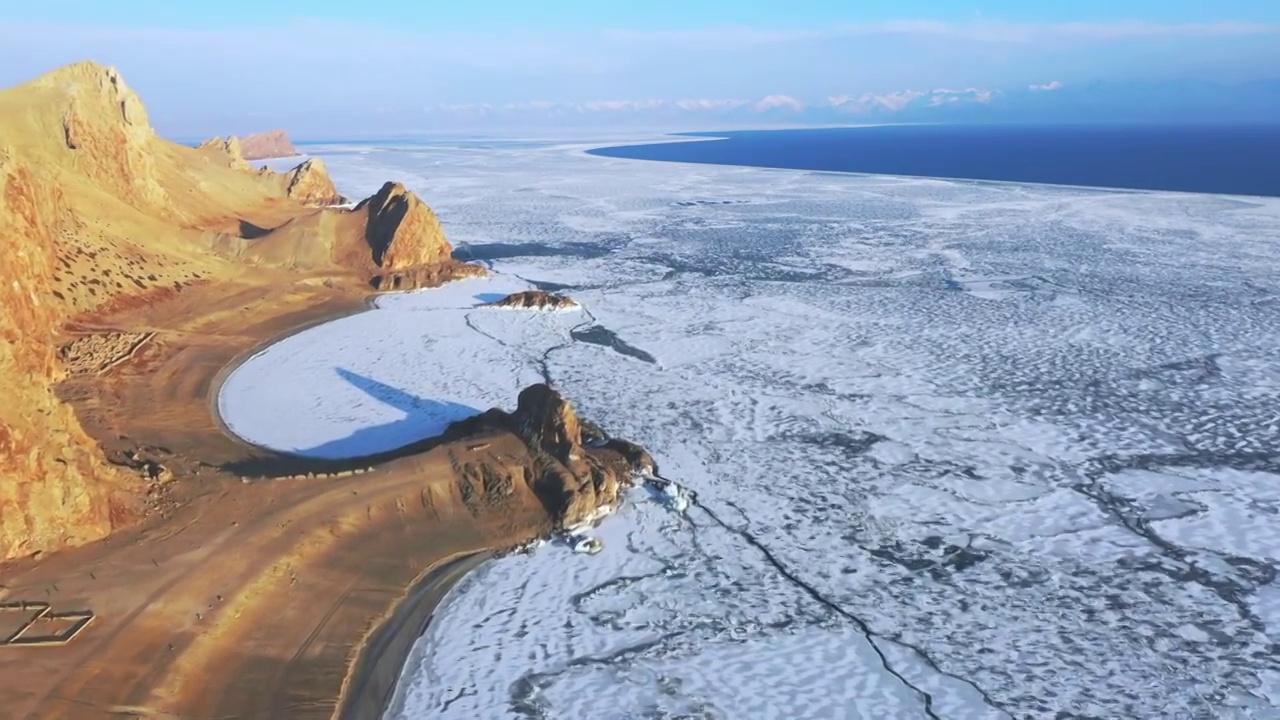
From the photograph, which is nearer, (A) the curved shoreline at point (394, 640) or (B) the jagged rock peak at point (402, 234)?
(A) the curved shoreline at point (394, 640)

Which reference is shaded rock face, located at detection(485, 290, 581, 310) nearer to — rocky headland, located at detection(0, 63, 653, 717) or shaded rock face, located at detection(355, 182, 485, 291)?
shaded rock face, located at detection(355, 182, 485, 291)

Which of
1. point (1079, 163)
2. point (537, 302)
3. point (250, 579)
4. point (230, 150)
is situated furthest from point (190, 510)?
point (1079, 163)

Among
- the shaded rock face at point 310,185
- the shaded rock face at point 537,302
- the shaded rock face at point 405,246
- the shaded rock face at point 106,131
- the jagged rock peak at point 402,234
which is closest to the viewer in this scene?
the shaded rock face at point 537,302

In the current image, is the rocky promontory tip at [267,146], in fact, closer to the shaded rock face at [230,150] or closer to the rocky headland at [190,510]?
the shaded rock face at [230,150]

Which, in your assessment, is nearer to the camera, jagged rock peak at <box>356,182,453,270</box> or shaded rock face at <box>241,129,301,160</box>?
jagged rock peak at <box>356,182,453,270</box>

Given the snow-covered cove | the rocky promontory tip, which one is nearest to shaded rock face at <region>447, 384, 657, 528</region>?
the snow-covered cove

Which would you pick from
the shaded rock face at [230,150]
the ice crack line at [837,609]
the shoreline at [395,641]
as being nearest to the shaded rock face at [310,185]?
the shaded rock face at [230,150]
